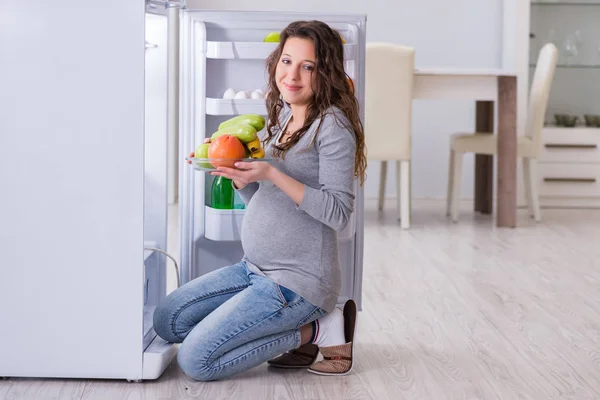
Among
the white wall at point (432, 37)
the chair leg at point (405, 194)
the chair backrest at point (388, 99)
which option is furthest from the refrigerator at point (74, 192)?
the white wall at point (432, 37)

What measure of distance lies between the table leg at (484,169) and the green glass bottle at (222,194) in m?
2.98

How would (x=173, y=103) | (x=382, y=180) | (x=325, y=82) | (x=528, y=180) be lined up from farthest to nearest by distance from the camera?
(x=173, y=103)
(x=382, y=180)
(x=528, y=180)
(x=325, y=82)

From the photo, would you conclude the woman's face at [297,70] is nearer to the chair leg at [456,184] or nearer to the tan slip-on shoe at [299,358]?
the tan slip-on shoe at [299,358]

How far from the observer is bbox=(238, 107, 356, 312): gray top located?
1960 mm

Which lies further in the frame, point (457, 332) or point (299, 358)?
point (457, 332)

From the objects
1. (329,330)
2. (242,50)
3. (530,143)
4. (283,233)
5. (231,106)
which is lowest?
(329,330)

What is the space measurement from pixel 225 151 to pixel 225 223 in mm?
611

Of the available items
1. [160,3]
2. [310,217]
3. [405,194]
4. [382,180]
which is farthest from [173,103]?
[310,217]

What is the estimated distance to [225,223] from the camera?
2.52 metres

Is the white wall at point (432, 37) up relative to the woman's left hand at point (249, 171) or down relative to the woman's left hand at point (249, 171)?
up

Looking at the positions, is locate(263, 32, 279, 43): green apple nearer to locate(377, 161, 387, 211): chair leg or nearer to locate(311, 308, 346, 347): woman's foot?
locate(311, 308, 346, 347): woman's foot

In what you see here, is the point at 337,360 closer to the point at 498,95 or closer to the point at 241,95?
the point at 241,95

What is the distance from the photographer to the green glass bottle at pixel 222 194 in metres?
2.54

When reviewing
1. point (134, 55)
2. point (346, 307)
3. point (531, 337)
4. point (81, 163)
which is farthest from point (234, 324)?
point (531, 337)
